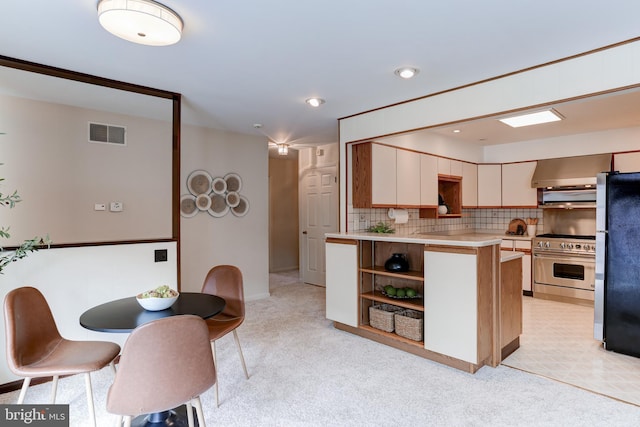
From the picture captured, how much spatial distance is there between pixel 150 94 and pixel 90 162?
1178 mm

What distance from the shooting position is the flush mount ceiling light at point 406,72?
8.91 ft

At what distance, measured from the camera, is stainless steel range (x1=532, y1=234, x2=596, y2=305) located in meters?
4.57

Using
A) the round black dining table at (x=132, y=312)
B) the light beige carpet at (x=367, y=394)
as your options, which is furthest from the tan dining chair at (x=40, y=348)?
the light beige carpet at (x=367, y=394)

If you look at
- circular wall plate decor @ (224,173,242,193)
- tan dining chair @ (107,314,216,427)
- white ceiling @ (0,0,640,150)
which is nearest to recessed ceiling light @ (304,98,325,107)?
white ceiling @ (0,0,640,150)

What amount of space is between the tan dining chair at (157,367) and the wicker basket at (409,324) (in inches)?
84.7

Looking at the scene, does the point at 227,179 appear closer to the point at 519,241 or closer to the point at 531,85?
the point at 531,85

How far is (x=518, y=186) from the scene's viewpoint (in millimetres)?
5410

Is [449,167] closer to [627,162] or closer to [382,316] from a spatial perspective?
[627,162]

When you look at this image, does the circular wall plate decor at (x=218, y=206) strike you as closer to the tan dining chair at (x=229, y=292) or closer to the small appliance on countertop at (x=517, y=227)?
the tan dining chair at (x=229, y=292)

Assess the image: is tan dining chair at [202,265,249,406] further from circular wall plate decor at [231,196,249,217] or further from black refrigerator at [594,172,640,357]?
black refrigerator at [594,172,640,357]

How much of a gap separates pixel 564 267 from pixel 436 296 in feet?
9.59

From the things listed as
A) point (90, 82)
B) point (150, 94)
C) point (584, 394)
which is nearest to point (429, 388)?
point (584, 394)

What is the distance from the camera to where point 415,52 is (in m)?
2.45

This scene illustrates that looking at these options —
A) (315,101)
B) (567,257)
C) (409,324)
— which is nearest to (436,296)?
(409,324)
